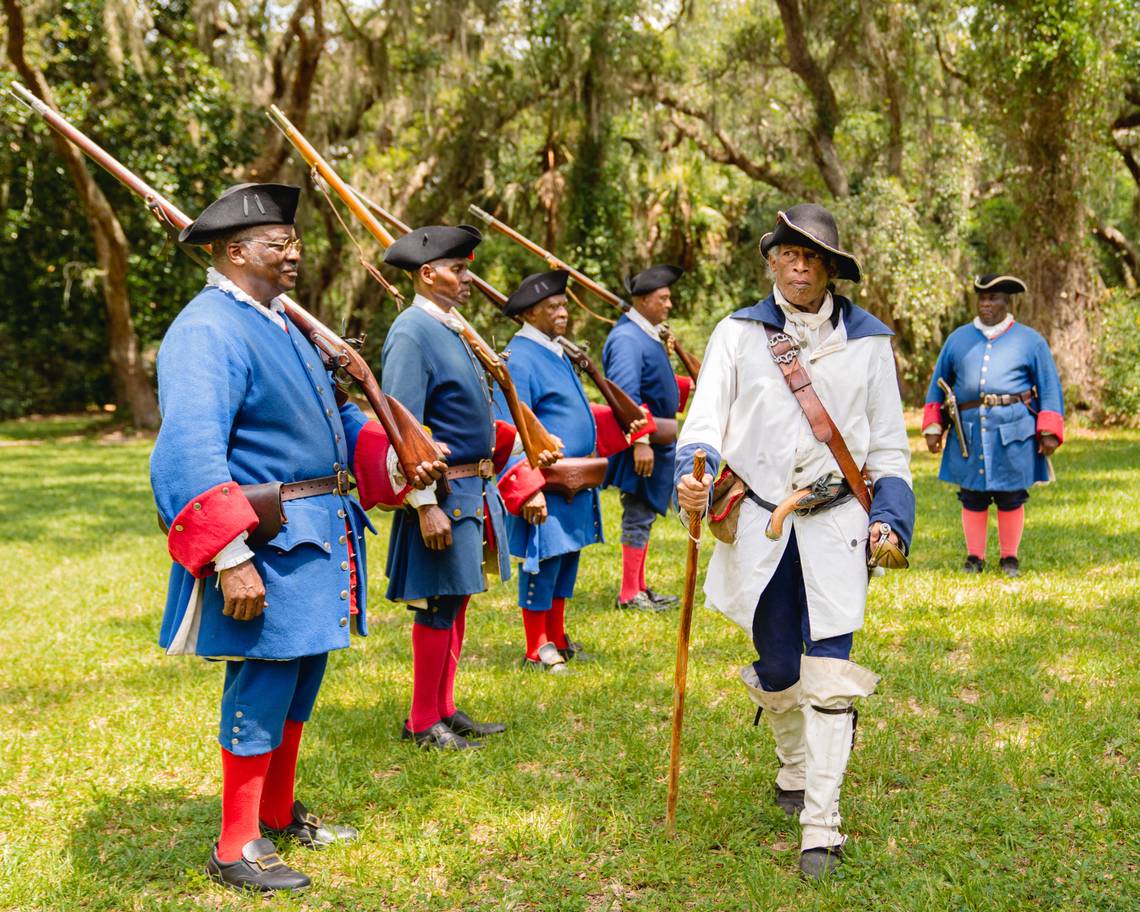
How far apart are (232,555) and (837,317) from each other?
90.0 inches

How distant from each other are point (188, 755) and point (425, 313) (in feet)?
7.63

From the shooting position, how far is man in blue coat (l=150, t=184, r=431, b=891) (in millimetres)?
3416

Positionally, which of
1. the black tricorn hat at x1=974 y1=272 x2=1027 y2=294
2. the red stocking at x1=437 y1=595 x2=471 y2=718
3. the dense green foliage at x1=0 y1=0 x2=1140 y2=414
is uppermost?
the dense green foliage at x1=0 y1=0 x2=1140 y2=414

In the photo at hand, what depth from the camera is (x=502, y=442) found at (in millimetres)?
5523

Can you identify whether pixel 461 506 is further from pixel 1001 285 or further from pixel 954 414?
pixel 1001 285

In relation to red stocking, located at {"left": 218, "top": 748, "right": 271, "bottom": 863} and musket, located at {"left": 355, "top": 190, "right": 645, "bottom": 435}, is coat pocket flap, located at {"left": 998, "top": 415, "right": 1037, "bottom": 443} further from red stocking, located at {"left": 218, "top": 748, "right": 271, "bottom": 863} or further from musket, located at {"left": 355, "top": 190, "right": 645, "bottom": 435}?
red stocking, located at {"left": 218, "top": 748, "right": 271, "bottom": 863}

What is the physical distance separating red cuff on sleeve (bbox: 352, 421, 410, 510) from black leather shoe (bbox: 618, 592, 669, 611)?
3669 millimetres

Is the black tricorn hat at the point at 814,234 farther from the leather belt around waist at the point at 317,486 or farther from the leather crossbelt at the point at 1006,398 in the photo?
the leather crossbelt at the point at 1006,398

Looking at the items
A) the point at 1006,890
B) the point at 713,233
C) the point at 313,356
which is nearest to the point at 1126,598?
the point at 1006,890

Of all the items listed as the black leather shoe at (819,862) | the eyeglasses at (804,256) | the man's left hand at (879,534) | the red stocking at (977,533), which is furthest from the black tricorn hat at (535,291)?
the red stocking at (977,533)

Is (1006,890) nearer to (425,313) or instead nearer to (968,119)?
(425,313)

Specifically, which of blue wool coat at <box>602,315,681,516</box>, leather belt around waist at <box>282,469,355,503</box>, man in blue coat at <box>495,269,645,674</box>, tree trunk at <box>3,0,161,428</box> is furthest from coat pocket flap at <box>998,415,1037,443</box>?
tree trunk at <box>3,0,161,428</box>

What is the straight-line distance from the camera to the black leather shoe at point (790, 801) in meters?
4.38

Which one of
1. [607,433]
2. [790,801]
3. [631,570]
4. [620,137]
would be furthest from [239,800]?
[620,137]
